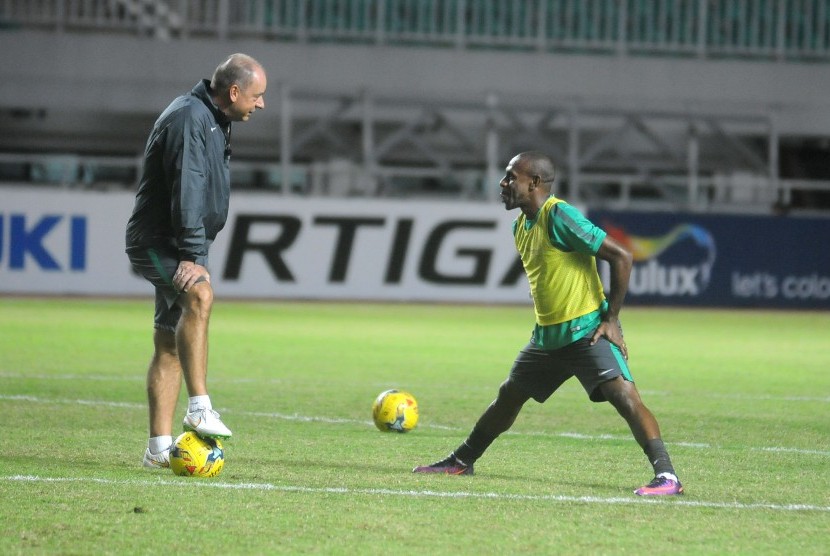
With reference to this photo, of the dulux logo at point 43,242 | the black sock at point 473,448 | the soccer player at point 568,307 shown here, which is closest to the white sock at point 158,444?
the soccer player at point 568,307

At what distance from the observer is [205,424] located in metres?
7.03

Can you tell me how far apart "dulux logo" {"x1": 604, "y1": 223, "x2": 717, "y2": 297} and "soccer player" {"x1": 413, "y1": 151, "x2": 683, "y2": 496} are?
18.2m

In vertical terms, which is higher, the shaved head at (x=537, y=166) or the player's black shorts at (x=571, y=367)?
the shaved head at (x=537, y=166)

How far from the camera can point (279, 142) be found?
1199 inches

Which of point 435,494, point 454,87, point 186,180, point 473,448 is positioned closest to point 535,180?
point 473,448

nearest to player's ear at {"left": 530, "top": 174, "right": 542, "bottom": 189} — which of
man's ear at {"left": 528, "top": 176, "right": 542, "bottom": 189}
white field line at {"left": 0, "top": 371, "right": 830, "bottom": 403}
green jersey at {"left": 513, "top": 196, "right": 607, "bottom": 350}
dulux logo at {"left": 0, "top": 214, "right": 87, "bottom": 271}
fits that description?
man's ear at {"left": 528, "top": 176, "right": 542, "bottom": 189}

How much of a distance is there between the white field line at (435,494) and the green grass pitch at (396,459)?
0.06ft

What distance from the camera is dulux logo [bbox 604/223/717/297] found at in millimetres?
25094

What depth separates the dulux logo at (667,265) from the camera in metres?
25.1

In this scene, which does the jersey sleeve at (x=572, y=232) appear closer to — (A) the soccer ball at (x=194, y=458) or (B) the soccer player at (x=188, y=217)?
(B) the soccer player at (x=188, y=217)

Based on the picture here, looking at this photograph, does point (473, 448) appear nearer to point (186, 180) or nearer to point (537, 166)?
point (537, 166)

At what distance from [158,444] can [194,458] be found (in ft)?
1.77

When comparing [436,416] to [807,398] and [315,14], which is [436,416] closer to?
[807,398]

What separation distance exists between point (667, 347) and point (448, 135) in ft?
48.4
